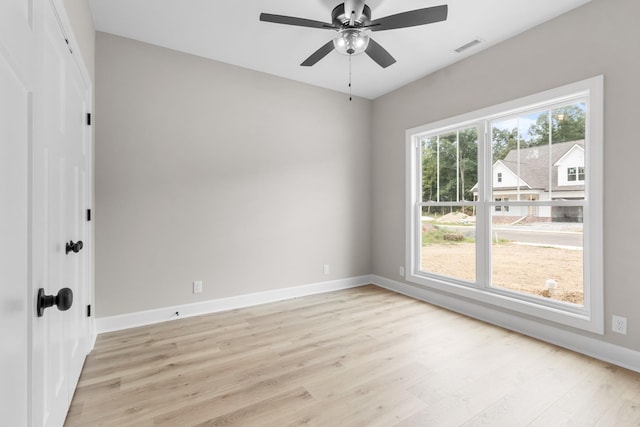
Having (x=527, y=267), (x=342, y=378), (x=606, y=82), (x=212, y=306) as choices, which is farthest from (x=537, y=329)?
(x=212, y=306)

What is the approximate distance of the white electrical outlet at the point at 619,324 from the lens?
2.32 m

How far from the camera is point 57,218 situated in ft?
5.22

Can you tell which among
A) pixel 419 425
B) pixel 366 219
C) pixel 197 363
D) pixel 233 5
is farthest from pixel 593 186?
pixel 197 363

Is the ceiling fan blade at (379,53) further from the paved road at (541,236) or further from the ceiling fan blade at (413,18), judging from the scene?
the paved road at (541,236)

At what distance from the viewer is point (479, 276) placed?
11.1 feet

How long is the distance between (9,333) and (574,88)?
3.74 meters

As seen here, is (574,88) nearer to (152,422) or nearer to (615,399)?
(615,399)

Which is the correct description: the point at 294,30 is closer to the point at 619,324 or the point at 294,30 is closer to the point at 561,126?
the point at 561,126

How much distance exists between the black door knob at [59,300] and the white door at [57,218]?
35 mm

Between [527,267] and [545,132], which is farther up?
[545,132]

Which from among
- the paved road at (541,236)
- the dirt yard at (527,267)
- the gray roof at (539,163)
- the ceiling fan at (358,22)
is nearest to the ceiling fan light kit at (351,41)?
the ceiling fan at (358,22)

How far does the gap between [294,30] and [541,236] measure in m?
3.12

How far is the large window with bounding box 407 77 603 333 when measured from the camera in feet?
8.44

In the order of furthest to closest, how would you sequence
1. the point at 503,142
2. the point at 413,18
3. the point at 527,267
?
the point at 503,142, the point at 527,267, the point at 413,18
